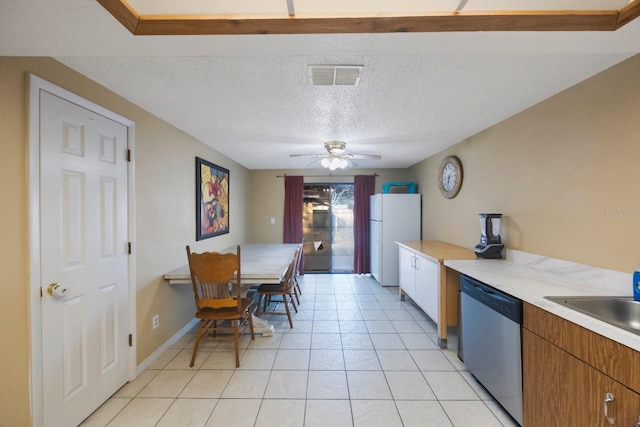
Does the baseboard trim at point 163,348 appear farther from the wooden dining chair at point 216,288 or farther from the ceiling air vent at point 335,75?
the ceiling air vent at point 335,75

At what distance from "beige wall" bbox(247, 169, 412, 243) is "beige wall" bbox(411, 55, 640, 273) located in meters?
2.67

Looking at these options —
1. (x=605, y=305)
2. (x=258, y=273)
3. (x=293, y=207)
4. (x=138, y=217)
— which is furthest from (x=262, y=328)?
(x=293, y=207)

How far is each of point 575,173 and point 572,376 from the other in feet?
4.38

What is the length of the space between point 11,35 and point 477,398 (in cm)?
341

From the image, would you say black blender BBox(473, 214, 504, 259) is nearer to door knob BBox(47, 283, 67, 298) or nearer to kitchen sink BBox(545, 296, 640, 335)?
kitchen sink BBox(545, 296, 640, 335)

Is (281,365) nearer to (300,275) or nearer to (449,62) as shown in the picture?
(449,62)

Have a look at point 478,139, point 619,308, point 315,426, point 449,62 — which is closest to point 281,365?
point 315,426

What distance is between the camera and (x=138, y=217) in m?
2.23

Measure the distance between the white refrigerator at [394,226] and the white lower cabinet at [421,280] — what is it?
73 cm

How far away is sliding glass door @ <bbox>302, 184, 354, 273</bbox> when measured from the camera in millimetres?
5680

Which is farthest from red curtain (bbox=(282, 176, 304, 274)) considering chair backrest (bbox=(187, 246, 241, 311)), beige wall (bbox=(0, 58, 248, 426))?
chair backrest (bbox=(187, 246, 241, 311))

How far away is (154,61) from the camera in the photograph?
5.17 feet

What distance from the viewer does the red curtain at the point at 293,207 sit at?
552 centimetres

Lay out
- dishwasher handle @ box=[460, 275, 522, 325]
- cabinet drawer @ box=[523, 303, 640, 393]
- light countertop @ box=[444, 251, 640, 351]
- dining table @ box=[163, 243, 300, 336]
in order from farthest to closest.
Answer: dining table @ box=[163, 243, 300, 336]
dishwasher handle @ box=[460, 275, 522, 325]
light countertop @ box=[444, 251, 640, 351]
cabinet drawer @ box=[523, 303, 640, 393]
